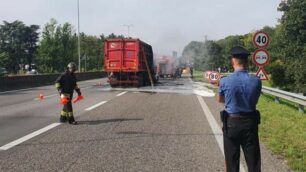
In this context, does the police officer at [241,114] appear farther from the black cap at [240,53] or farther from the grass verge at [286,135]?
the grass verge at [286,135]

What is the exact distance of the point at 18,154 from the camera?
8102mm

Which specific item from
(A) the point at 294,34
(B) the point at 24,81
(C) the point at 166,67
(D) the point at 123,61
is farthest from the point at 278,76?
(B) the point at 24,81

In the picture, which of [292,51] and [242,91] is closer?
[242,91]

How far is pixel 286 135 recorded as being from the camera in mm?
10211

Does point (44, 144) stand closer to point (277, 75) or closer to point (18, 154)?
point (18, 154)

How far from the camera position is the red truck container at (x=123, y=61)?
94.8 feet

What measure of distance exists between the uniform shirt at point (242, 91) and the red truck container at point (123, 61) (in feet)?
77.9

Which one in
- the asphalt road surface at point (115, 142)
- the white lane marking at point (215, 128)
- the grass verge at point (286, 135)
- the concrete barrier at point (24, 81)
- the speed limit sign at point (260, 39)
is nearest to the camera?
the asphalt road surface at point (115, 142)

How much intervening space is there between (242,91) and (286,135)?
18.3 feet

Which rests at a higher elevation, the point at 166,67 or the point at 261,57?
the point at 261,57

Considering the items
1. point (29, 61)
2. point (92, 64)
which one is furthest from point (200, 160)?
point (29, 61)

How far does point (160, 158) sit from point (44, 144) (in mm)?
2527

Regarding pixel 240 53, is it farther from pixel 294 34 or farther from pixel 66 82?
pixel 294 34

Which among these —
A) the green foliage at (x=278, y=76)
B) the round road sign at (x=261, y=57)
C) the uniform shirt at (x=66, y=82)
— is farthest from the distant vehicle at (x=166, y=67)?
the uniform shirt at (x=66, y=82)
